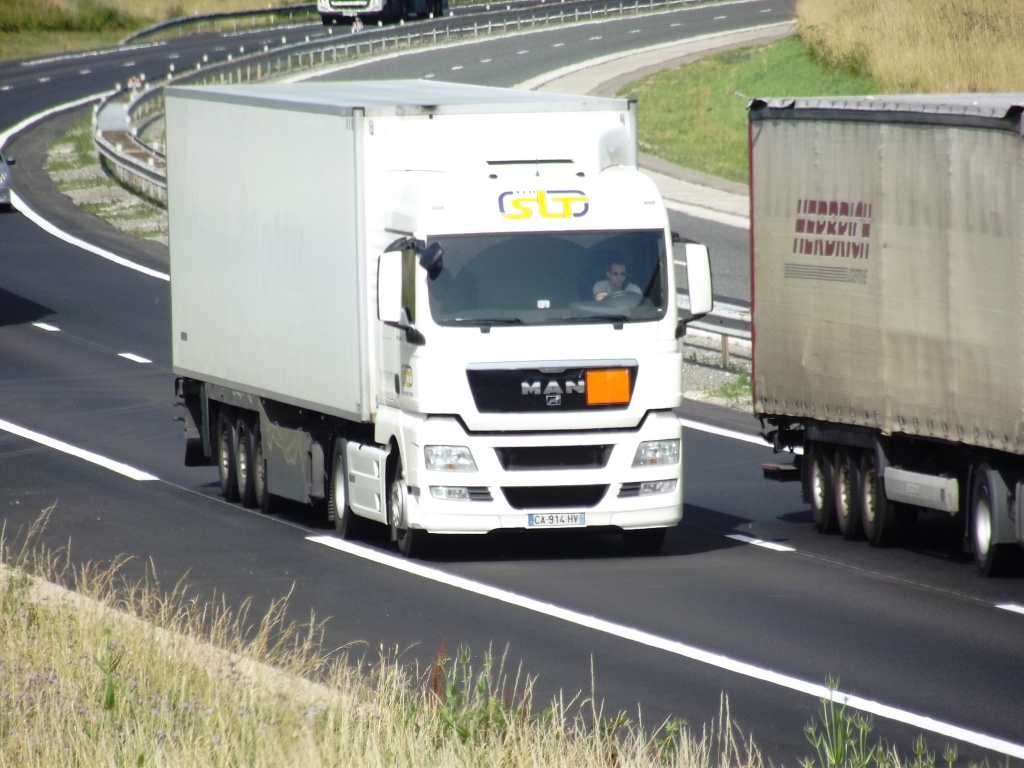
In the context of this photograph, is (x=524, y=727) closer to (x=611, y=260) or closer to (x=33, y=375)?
(x=611, y=260)

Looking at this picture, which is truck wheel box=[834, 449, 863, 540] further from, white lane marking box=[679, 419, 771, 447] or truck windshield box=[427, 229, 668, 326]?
white lane marking box=[679, 419, 771, 447]

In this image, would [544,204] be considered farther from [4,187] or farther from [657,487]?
[4,187]

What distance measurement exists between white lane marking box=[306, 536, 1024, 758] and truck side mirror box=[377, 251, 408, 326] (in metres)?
2.01

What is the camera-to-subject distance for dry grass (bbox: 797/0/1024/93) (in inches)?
1761

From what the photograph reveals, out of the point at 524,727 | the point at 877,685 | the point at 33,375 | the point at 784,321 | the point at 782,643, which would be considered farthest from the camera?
the point at 33,375

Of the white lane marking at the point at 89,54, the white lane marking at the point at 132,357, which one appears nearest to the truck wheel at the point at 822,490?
the white lane marking at the point at 132,357

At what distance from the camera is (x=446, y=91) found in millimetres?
18922

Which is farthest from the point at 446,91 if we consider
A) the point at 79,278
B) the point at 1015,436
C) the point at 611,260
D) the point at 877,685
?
the point at 79,278

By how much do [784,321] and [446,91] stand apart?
368cm

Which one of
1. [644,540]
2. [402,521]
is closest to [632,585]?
[644,540]

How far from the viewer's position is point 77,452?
74.0ft

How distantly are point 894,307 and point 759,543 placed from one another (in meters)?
2.33

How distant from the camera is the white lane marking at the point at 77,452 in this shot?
21438mm

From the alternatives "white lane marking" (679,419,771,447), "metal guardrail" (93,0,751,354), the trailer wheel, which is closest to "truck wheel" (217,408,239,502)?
the trailer wheel
